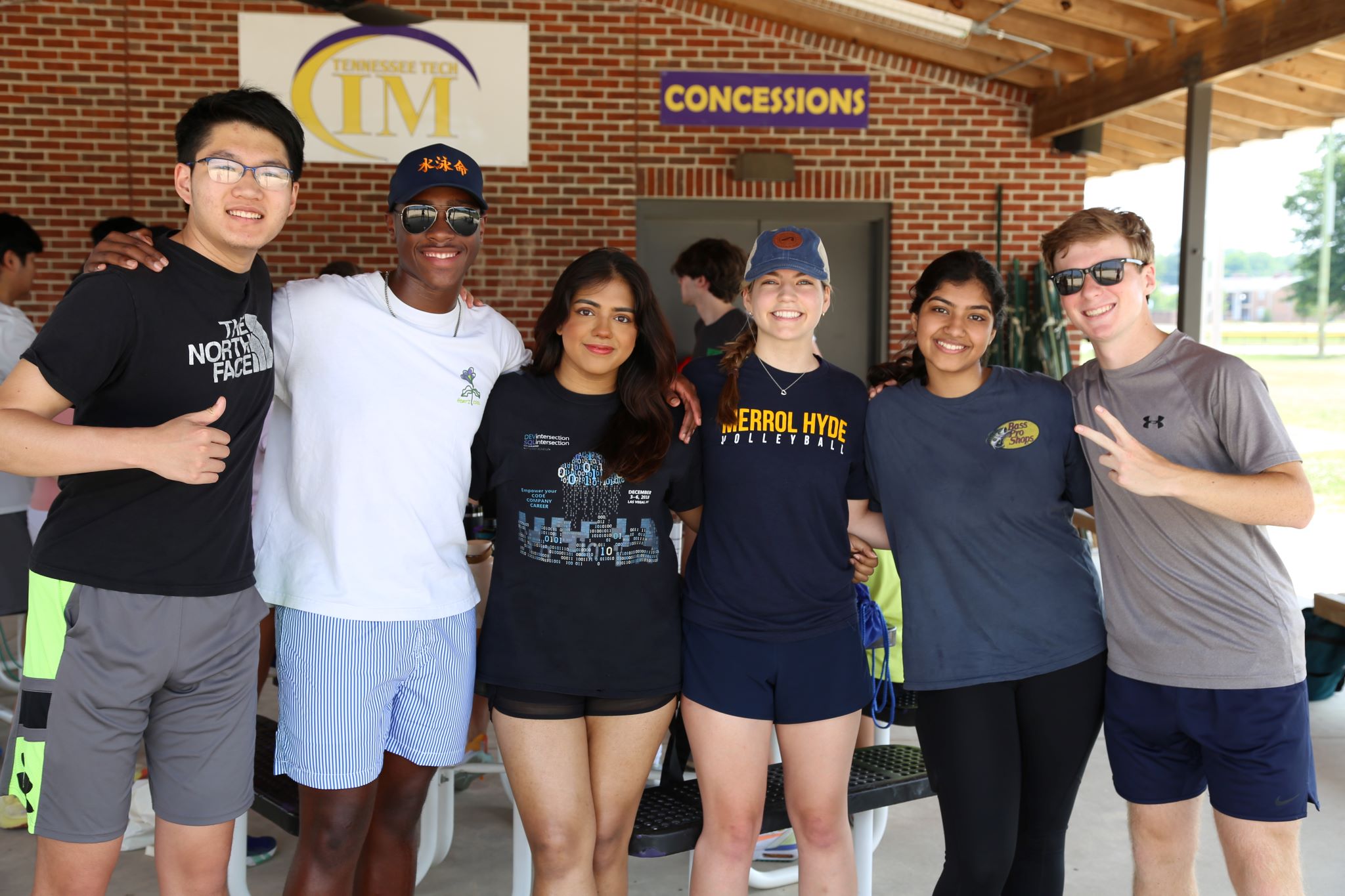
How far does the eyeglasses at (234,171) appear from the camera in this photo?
2.06m

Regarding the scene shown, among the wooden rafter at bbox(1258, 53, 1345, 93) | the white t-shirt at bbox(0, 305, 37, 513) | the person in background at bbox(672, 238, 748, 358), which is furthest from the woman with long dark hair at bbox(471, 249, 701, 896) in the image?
the wooden rafter at bbox(1258, 53, 1345, 93)

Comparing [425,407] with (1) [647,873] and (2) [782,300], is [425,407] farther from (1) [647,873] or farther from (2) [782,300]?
(1) [647,873]

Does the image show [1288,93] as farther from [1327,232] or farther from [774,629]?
[774,629]

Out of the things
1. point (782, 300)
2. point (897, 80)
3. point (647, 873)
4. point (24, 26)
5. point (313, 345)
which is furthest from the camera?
point (897, 80)

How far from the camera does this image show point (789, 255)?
97.7 inches

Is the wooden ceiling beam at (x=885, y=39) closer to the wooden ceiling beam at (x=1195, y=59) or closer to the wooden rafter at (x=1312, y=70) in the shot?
the wooden ceiling beam at (x=1195, y=59)

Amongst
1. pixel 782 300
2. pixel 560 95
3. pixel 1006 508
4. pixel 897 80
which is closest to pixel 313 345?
pixel 782 300

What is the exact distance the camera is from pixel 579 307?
7.80 feet

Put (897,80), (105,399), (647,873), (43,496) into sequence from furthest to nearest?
(897,80) < (43,496) < (647,873) < (105,399)

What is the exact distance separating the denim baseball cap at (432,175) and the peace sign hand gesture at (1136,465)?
4.67 feet

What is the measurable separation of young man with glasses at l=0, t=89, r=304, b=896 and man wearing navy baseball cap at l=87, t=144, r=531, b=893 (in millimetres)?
130

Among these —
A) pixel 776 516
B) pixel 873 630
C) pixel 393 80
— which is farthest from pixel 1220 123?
pixel 776 516

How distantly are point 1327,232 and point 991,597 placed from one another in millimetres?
9707

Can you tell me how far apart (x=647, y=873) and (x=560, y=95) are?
525 cm
